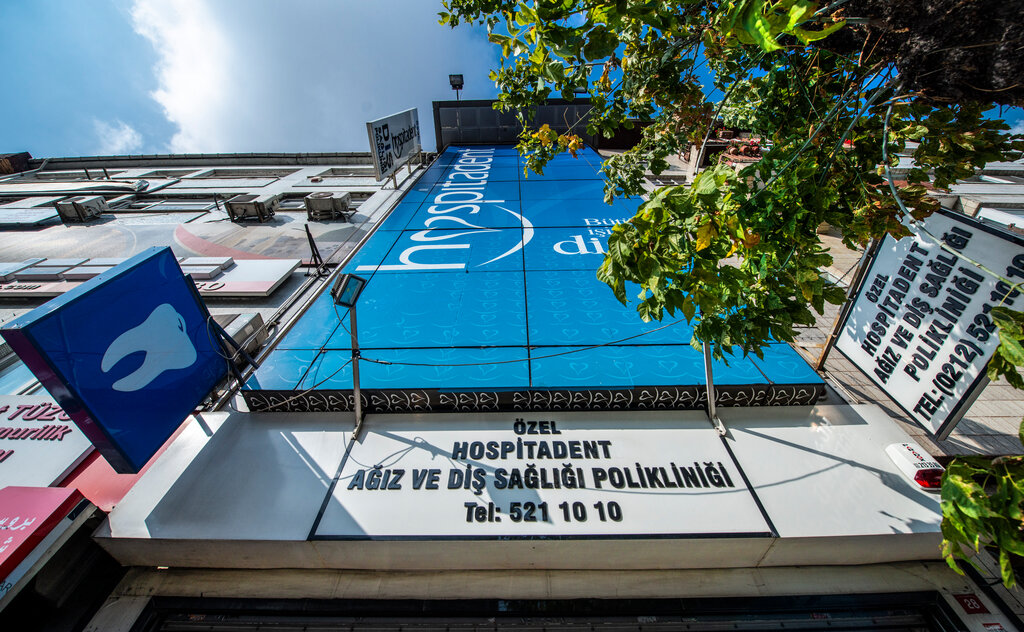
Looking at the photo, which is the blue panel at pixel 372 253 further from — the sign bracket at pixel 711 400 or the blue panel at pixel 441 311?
the sign bracket at pixel 711 400

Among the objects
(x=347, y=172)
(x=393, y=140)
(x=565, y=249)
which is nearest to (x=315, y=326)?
(x=565, y=249)

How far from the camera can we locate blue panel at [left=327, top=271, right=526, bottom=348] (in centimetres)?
600

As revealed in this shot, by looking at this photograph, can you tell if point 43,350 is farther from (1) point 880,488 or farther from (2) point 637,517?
(1) point 880,488

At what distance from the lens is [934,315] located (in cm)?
497

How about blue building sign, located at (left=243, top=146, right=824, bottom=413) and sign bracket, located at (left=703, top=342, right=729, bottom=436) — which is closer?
sign bracket, located at (left=703, top=342, right=729, bottom=436)

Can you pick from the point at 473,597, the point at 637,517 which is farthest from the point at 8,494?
the point at 637,517

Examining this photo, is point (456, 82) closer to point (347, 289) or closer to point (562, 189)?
point (562, 189)

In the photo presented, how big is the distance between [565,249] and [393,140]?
31.4ft

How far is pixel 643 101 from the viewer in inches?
205

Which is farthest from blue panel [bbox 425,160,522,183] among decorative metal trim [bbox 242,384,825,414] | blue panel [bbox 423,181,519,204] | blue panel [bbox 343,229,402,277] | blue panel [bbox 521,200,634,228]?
decorative metal trim [bbox 242,384,825,414]

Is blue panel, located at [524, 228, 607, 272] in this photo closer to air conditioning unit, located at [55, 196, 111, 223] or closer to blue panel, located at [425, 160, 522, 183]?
blue panel, located at [425, 160, 522, 183]

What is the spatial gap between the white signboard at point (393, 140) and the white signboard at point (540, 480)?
11.0 metres

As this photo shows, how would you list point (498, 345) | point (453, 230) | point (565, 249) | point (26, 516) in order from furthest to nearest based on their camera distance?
1. point (453, 230)
2. point (565, 249)
3. point (498, 345)
4. point (26, 516)

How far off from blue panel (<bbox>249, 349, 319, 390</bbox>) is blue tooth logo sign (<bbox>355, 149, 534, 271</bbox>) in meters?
2.73
